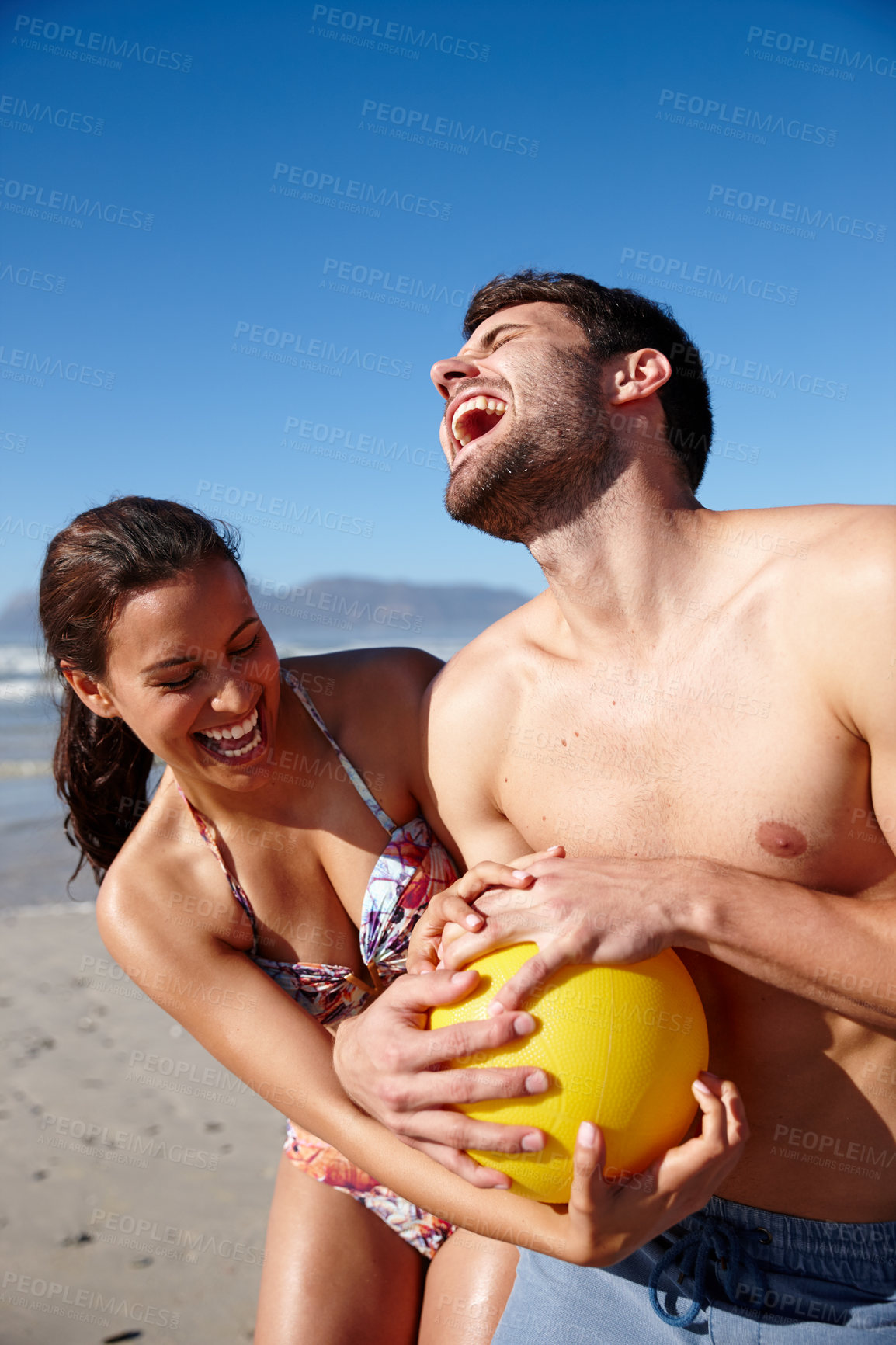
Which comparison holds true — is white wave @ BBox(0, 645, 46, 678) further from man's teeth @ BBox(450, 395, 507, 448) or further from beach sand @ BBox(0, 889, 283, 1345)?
man's teeth @ BBox(450, 395, 507, 448)

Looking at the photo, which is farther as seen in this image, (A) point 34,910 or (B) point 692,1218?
(A) point 34,910

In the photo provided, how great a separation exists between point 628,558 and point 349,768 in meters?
1.43

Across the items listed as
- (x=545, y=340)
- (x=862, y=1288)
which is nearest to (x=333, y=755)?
(x=545, y=340)

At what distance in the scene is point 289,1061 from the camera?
317 centimetres

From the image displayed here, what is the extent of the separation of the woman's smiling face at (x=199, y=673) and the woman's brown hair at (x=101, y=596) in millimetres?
67

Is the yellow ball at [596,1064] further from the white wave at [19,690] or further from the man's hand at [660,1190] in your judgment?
the white wave at [19,690]

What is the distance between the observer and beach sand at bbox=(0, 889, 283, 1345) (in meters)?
4.32

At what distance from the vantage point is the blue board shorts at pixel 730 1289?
2.62 m

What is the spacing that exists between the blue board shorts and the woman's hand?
1.15 metres

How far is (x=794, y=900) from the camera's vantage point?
2.45m

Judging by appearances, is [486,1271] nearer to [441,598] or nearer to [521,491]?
[521,491]

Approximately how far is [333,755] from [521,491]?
1.35m

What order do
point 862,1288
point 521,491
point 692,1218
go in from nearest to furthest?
point 862,1288 < point 692,1218 < point 521,491

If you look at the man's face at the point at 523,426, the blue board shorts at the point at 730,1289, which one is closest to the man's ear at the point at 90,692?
the man's face at the point at 523,426
